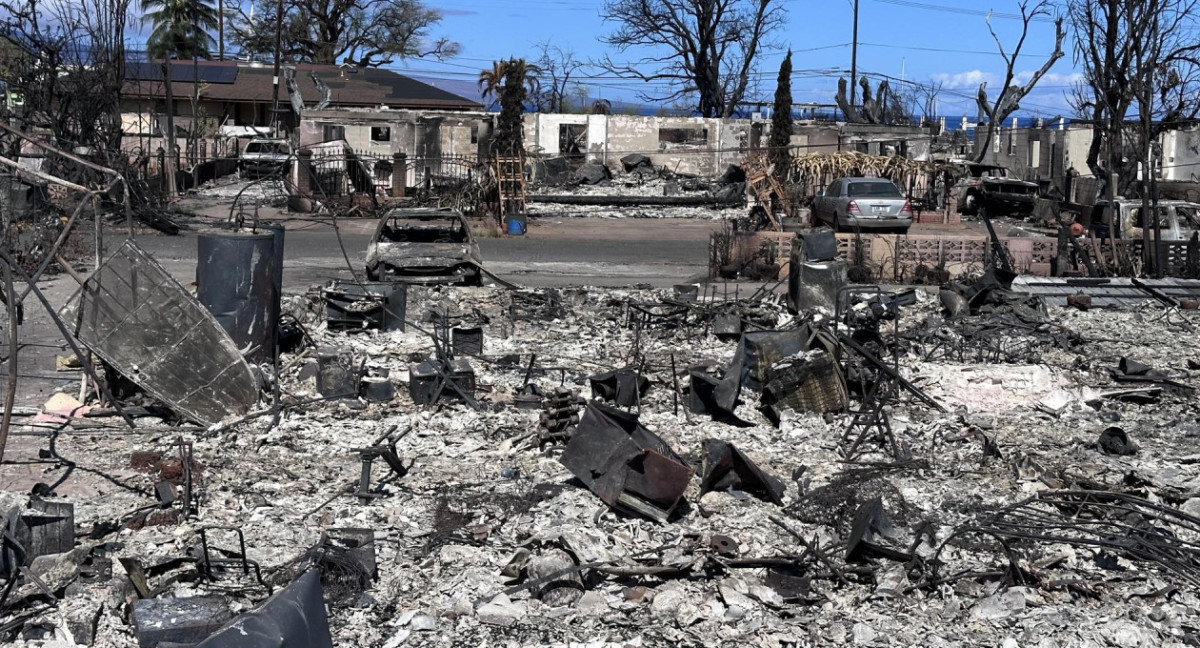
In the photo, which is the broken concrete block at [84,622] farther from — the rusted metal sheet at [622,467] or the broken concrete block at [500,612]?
the rusted metal sheet at [622,467]

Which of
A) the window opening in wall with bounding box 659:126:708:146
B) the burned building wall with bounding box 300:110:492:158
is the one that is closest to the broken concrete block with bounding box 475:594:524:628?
the burned building wall with bounding box 300:110:492:158

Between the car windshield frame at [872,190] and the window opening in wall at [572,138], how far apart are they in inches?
757

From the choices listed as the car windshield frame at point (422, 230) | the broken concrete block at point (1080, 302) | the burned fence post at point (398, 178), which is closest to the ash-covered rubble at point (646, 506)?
the broken concrete block at point (1080, 302)

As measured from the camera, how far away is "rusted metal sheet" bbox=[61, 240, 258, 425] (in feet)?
33.1

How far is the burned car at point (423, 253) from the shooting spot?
54.7ft

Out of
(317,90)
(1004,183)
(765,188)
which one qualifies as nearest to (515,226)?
(765,188)

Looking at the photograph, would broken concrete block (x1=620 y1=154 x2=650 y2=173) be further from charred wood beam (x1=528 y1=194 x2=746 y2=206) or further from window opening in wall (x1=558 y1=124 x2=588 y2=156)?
charred wood beam (x1=528 y1=194 x2=746 y2=206)

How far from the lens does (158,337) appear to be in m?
10.2

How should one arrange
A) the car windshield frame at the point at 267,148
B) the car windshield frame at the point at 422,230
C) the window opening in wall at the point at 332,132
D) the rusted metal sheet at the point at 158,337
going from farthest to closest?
the car windshield frame at the point at 267,148
the window opening in wall at the point at 332,132
the car windshield frame at the point at 422,230
the rusted metal sheet at the point at 158,337

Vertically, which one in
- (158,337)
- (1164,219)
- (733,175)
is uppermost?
(733,175)

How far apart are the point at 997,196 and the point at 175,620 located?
104 feet

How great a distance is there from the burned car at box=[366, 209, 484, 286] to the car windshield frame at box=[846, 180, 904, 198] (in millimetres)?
11494

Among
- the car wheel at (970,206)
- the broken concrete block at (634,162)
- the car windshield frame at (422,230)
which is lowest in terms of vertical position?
the car windshield frame at (422,230)

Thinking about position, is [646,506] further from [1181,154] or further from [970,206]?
[1181,154]
